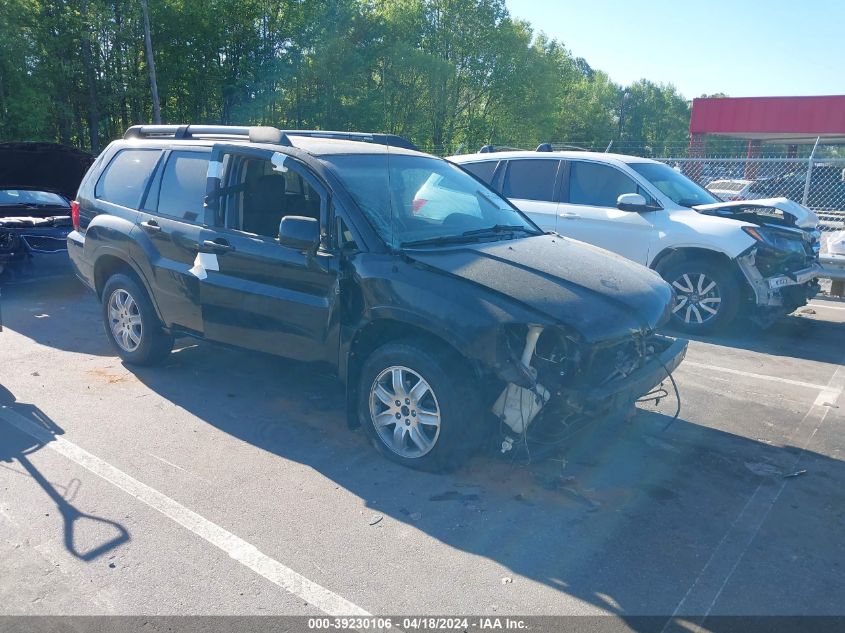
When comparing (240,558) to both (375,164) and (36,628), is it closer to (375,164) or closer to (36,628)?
(36,628)

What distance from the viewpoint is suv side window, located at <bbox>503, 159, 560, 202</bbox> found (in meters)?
8.73

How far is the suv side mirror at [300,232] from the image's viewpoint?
4504mm

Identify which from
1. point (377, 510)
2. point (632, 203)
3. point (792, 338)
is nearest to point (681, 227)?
point (632, 203)

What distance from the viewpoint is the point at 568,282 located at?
431 cm

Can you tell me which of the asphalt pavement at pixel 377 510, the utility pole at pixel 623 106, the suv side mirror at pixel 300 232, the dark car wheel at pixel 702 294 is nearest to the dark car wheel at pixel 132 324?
the asphalt pavement at pixel 377 510

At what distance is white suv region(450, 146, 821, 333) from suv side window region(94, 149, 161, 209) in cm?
440

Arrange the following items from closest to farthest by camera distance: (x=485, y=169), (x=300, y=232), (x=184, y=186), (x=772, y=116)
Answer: (x=300, y=232) → (x=184, y=186) → (x=485, y=169) → (x=772, y=116)

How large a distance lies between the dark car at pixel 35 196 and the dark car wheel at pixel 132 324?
4041 mm

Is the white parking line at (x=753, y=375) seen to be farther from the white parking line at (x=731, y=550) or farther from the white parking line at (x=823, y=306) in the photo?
the white parking line at (x=823, y=306)

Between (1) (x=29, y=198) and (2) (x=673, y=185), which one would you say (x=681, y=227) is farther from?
(1) (x=29, y=198)

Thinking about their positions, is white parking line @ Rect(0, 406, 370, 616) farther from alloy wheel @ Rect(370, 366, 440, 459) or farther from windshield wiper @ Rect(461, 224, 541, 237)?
windshield wiper @ Rect(461, 224, 541, 237)

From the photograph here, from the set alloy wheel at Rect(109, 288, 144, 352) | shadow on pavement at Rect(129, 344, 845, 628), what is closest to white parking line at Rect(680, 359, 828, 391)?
shadow on pavement at Rect(129, 344, 845, 628)

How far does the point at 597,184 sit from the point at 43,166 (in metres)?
8.66

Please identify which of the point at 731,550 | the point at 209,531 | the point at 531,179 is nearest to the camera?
the point at 731,550
